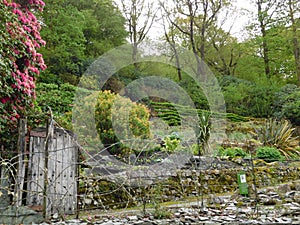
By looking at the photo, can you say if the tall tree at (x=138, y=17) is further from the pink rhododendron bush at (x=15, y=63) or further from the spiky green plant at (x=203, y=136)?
the pink rhododendron bush at (x=15, y=63)

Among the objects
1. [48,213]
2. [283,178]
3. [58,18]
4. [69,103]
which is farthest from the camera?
[58,18]

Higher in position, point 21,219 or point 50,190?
point 50,190

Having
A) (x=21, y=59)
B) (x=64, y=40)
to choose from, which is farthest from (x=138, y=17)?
(x=21, y=59)

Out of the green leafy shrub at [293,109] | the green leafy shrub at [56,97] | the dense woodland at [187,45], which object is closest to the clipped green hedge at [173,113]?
the dense woodland at [187,45]

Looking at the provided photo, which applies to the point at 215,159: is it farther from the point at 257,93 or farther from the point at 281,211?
the point at 257,93

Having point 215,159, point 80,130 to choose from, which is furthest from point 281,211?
point 80,130

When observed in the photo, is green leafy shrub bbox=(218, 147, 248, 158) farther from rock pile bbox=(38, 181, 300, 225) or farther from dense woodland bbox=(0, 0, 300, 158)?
dense woodland bbox=(0, 0, 300, 158)

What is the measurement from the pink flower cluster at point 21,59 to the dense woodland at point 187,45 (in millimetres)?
2617

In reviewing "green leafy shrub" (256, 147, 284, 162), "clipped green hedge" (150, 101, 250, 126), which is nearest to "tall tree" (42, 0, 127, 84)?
"clipped green hedge" (150, 101, 250, 126)

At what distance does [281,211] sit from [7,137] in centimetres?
366

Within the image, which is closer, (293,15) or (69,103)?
(69,103)

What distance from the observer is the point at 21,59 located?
4.85m

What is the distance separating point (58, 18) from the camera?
12.1 m

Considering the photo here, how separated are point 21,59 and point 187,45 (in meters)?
15.7
